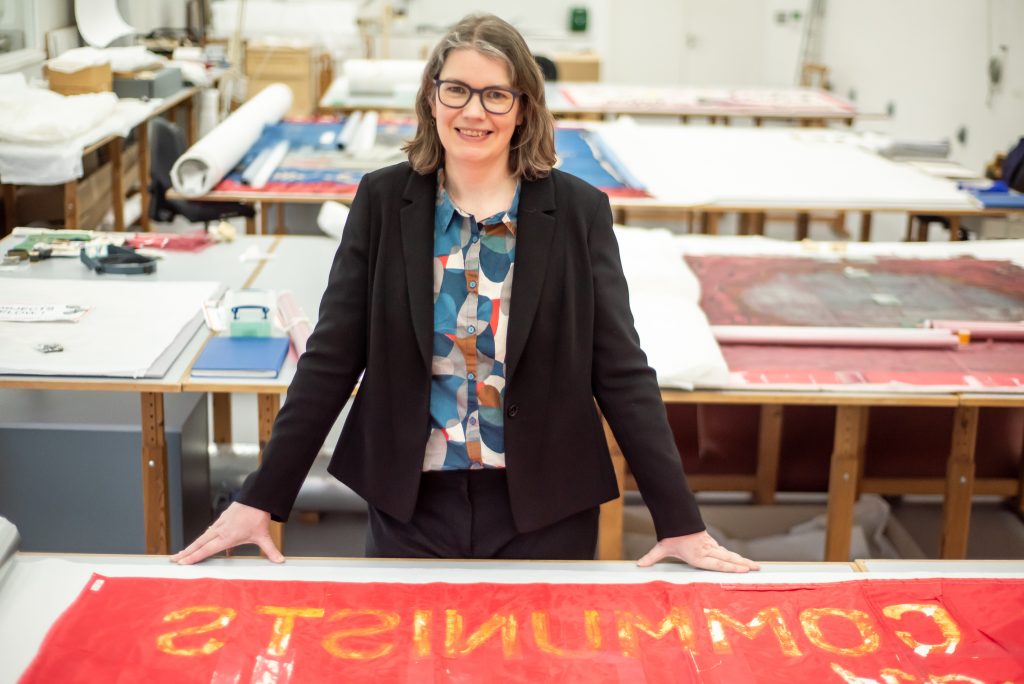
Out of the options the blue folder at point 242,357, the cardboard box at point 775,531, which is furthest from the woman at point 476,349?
the cardboard box at point 775,531

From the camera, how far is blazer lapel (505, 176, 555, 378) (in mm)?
1419

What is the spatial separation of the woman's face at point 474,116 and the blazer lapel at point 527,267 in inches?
3.8

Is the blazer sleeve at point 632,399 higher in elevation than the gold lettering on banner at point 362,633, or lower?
higher

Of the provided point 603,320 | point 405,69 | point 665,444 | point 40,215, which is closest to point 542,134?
point 603,320

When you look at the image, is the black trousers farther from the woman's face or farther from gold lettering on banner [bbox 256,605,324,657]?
the woman's face

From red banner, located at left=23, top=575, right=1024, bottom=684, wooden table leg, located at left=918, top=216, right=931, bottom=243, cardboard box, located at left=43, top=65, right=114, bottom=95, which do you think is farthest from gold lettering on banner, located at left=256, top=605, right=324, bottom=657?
wooden table leg, located at left=918, top=216, right=931, bottom=243

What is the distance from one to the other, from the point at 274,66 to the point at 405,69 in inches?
118

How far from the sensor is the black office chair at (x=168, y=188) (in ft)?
14.4

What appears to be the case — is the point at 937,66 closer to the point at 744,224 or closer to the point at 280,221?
the point at 744,224

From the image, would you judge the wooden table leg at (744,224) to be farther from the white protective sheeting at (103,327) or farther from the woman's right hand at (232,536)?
the woman's right hand at (232,536)

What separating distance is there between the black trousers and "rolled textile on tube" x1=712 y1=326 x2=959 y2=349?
42.0 inches

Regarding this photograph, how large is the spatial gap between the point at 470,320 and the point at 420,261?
0.34 feet

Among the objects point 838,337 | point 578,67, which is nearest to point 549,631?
point 838,337

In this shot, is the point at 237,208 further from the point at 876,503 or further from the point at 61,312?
the point at 876,503
